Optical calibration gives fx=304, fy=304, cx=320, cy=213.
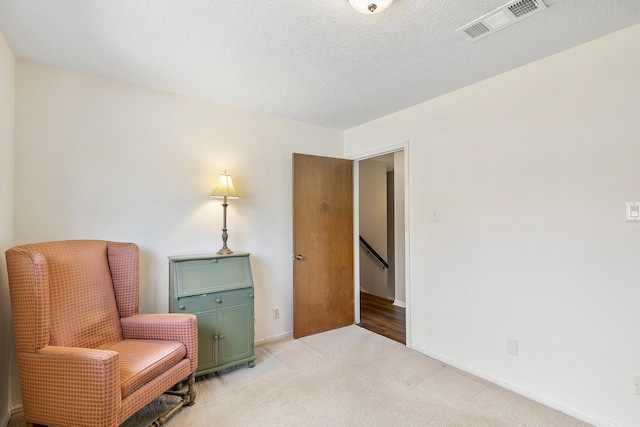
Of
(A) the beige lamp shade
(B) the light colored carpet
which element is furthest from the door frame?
(A) the beige lamp shade

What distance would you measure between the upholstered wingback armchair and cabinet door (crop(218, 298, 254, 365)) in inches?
15.5

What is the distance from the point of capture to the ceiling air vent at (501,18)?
5.04 feet

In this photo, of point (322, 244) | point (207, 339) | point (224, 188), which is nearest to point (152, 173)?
point (224, 188)

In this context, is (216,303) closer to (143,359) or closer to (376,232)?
(143,359)

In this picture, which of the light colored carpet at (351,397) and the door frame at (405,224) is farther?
the door frame at (405,224)

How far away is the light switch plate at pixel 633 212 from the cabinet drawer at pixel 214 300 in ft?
8.44

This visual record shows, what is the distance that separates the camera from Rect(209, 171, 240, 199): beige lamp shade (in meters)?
2.63

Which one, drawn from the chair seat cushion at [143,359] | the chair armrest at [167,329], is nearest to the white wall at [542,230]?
the chair armrest at [167,329]

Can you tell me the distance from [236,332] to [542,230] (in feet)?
7.88

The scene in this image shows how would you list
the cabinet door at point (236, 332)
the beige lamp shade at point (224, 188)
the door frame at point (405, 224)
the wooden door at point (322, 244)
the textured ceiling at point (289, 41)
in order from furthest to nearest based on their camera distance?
the wooden door at point (322, 244) < the door frame at point (405, 224) < the beige lamp shade at point (224, 188) < the cabinet door at point (236, 332) < the textured ceiling at point (289, 41)

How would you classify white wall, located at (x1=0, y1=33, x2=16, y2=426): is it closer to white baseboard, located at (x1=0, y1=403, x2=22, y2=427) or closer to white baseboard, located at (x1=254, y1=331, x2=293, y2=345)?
white baseboard, located at (x1=0, y1=403, x2=22, y2=427)

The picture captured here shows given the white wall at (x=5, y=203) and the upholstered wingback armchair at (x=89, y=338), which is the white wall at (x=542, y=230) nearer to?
the upholstered wingback armchair at (x=89, y=338)

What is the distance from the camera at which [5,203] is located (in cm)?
187

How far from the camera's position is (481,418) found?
1879 mm
